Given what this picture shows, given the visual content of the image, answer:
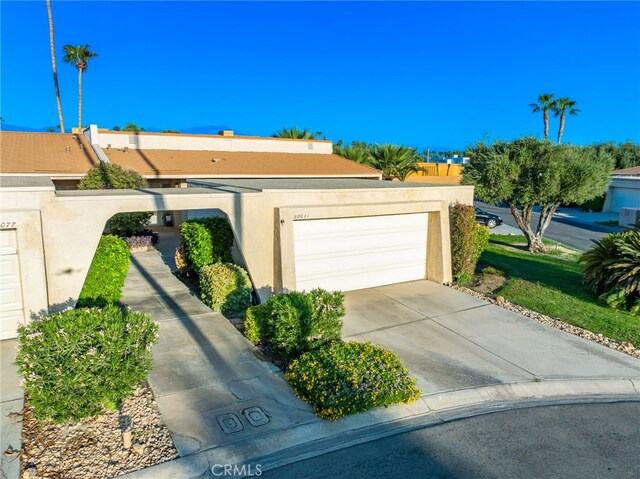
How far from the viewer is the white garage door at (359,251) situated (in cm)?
1109

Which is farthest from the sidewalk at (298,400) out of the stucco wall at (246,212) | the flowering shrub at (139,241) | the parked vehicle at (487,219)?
the parked vehicle at (487,219)

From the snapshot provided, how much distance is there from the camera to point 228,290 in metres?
10.0

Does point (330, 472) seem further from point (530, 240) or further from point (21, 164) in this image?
point (21, 164)

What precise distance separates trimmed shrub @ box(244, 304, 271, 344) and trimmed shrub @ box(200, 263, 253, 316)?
1.61 metres

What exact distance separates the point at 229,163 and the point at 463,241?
1403 centimetres

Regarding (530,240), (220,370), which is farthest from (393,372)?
(530,240)

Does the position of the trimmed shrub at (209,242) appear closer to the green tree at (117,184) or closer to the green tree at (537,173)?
the green tree at (117,184)

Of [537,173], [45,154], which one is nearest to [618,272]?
[537,173]

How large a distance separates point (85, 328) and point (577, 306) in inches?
429

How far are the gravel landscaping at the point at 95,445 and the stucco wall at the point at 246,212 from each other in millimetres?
3044

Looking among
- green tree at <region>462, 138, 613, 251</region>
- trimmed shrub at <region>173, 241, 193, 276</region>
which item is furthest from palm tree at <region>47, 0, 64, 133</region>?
green tree at <region>462, 138, 613, 251</region>

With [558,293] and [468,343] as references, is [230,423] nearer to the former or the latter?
[468,343]

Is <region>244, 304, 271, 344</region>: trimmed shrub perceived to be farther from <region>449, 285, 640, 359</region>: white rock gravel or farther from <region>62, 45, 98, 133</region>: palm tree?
<region>62, 45, 98, 133</region>: palm tree

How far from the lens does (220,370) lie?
7180mm
